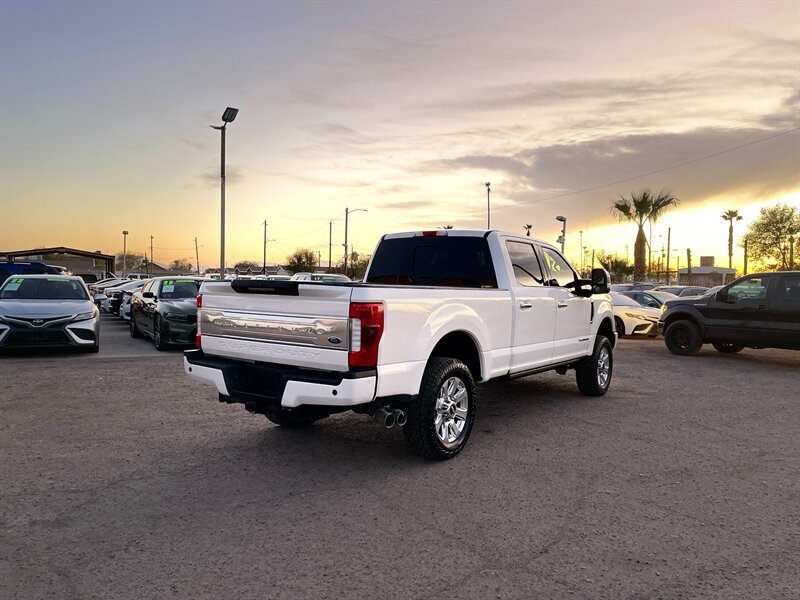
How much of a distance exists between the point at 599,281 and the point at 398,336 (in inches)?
161

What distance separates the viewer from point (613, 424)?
6746 mm

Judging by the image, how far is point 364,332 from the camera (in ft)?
14.4

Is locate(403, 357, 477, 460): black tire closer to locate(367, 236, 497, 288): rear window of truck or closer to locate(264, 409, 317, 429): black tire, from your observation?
locate(367, 236, 497, 288): rear window of truck

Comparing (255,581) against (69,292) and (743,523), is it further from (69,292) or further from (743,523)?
(69,292)

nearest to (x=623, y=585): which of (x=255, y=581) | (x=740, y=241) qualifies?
(x=255, y=581)

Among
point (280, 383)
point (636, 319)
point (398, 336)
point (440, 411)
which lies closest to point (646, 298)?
point (636, 319)

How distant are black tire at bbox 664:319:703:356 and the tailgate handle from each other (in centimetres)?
1130

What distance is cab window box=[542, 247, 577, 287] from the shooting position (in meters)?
7.41

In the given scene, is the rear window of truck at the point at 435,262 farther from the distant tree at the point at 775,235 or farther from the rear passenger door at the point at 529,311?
the distant tree at the point at 775,235

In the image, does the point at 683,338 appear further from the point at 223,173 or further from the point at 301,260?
the point at 301,260

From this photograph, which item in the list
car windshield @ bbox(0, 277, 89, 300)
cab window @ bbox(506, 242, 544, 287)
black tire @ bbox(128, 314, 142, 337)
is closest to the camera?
cab window @ bbox(506, 242, 544, 287)

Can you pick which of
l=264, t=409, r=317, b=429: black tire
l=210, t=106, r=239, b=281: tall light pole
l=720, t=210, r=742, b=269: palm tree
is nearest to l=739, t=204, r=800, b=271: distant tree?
l=720, t=210, r=742, b=269: palm tree

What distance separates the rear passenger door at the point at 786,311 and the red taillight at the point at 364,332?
34.4 ft

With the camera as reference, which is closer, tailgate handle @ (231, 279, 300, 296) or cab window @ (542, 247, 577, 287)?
tailgate handle @ (231, 279, 300, 296)
